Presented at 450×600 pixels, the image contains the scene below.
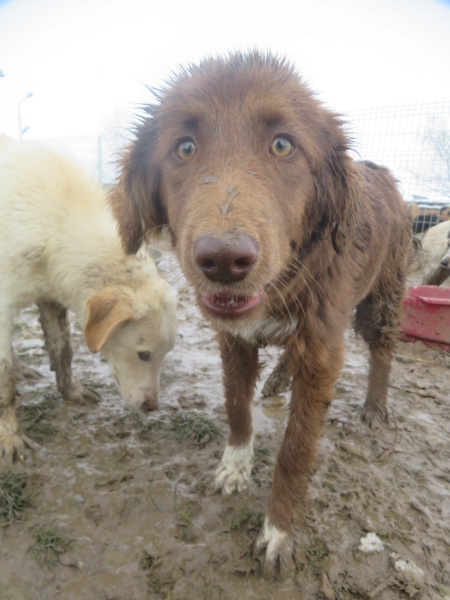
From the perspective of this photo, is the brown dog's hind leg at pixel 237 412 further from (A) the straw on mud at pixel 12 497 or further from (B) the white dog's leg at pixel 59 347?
(B) the white dog's leg at pixel 59 347

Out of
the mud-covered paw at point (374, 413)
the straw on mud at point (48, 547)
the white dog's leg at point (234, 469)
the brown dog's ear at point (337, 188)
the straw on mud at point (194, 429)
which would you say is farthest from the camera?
the mud-covered paw at point (374, 413)

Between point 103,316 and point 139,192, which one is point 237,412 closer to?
point 103,316

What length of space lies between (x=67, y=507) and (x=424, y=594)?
6.59 feet

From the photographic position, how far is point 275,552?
2.00 metres

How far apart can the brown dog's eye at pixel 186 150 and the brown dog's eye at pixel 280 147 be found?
1.21 ft

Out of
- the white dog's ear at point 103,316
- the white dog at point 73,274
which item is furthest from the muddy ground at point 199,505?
the white dog's ear at point 103,316

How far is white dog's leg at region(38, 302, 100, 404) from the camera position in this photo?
3328mm

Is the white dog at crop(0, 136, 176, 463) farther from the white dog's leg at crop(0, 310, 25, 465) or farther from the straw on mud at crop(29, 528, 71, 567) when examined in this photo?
the straw on mud at crop(29, 528, 71, 567)

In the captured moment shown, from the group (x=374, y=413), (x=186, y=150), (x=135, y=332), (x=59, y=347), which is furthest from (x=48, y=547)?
(x=374, y=413)

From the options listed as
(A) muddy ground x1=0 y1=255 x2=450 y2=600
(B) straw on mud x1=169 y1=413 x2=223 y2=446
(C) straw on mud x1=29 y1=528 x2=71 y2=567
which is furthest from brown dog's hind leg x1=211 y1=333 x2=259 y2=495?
(C) straw on mud x1=29 y1=528 x2=71 y2=567

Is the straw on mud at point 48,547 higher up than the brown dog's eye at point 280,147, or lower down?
lower down

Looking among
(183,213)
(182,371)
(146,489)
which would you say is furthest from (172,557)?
(182,371)

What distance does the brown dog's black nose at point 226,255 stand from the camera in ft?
4.17

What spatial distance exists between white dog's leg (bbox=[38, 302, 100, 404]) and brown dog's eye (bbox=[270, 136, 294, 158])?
96.4 inches
